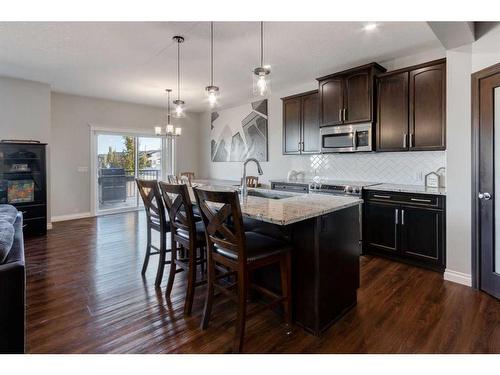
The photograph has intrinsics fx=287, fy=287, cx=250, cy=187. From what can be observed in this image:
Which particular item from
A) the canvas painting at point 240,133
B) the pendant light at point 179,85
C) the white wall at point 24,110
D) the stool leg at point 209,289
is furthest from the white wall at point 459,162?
the white wall at point 24,110

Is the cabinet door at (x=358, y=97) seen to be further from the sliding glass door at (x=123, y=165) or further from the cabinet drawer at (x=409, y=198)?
the sliding glass door at (x=123, y=165)

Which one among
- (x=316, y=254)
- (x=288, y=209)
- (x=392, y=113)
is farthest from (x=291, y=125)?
(x=316, y=254)

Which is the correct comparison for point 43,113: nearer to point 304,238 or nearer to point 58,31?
point 58,31

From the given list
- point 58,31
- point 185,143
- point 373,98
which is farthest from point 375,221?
point 185,143

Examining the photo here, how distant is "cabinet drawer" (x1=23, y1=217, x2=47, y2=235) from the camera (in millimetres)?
4664

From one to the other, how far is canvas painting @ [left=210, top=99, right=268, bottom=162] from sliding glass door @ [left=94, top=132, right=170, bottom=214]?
1458 mm

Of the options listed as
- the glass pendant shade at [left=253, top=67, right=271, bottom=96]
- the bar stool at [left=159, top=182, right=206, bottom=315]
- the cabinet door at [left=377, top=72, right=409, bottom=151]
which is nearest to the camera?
the bar stool at [left=159, top=182, right=206, bottom=315]

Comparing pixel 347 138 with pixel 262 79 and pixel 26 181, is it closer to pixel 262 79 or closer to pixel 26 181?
pixel 262 79

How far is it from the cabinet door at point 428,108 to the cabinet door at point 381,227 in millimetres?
853

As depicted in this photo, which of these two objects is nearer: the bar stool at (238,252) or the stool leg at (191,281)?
the bar stool at (238,252)

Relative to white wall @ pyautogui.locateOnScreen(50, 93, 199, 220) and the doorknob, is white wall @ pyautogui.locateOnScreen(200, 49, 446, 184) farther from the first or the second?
white wall @ pyautogui.locateOnScreen(50, 93, 199, 220)

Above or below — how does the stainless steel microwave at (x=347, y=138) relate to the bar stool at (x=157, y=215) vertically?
above

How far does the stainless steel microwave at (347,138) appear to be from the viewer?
394 centimetres

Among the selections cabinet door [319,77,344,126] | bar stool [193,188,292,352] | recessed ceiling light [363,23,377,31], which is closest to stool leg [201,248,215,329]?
bar stool [193,188,292,352]
